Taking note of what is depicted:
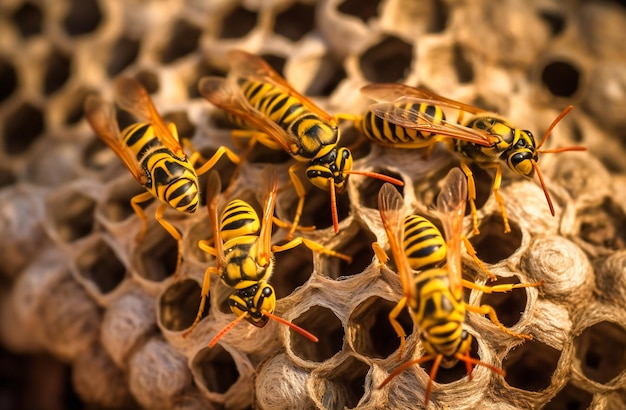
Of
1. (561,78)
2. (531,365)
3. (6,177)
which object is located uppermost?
(561,78)

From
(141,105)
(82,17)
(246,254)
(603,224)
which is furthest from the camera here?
(82,17)

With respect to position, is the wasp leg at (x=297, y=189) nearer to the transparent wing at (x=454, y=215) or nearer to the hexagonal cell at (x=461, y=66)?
the transparent wing at (x=454, y=215)

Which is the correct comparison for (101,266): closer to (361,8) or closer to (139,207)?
(139,207)

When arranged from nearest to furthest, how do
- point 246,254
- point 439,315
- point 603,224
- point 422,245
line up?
Answer: point 439,315 → point 422,245 → point 246,254 → point 603,224

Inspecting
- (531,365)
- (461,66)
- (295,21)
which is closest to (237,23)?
(295,21)

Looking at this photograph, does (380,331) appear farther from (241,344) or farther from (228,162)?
(228,162)

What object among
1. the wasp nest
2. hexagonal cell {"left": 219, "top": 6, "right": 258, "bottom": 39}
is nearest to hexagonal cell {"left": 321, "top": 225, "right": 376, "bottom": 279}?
the wasp nest
